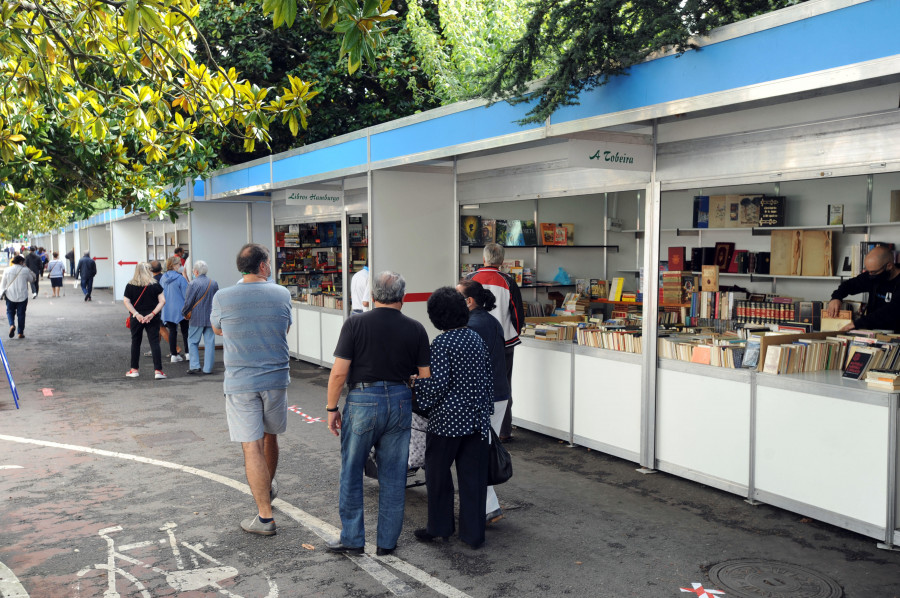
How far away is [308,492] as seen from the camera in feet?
20.5

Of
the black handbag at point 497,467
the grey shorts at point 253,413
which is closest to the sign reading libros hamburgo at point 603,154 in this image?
the black handbag at point 497,467

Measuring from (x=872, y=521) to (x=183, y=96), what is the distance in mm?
6005

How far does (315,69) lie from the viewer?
1973 cm

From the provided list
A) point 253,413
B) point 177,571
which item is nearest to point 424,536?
point 253,413

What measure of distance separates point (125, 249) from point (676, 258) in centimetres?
2525

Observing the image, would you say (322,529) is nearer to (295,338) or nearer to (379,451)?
(379,451)

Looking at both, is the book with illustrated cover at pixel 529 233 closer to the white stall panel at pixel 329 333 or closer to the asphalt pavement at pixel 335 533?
the white stall panel at pixel 329 333

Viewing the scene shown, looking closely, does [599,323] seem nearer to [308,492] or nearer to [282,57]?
[308,492]

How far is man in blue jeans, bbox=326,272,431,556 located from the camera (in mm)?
4656

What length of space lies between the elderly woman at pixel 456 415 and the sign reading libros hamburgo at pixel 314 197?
24.0 feet

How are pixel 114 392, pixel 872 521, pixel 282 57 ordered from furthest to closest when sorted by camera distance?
pixel 282 57 → pixel 114 392 → pixel 872 521

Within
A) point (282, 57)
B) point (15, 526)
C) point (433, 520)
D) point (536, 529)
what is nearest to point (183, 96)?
point (15, 526)

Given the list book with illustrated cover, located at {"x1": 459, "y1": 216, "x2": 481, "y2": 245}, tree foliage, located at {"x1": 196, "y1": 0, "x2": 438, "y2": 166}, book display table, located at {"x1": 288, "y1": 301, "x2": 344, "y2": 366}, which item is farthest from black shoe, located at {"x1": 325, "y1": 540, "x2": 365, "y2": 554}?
tree foliage, located at {"x1": 196, "y1": 0, "x2": 438, "y2": 166}

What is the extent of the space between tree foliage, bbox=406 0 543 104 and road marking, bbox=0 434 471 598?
43.4ft
